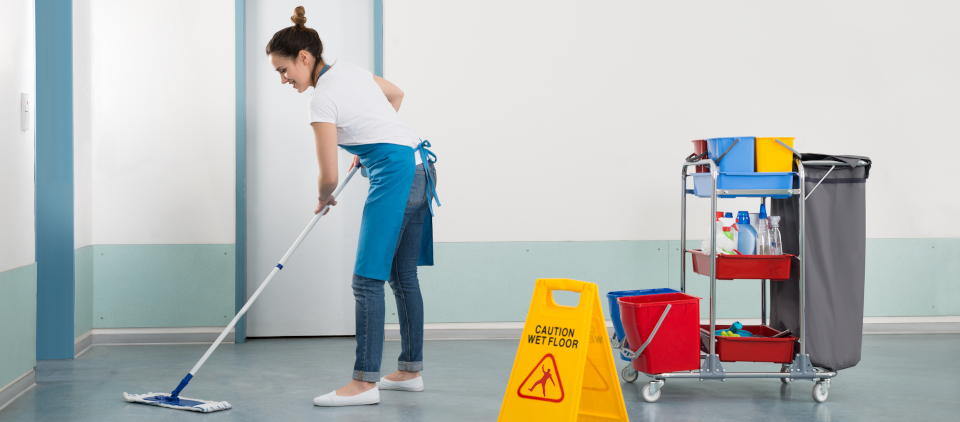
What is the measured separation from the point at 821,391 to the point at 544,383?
1.21m

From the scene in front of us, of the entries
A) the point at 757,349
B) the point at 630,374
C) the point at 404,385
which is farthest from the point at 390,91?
the point at 757,349

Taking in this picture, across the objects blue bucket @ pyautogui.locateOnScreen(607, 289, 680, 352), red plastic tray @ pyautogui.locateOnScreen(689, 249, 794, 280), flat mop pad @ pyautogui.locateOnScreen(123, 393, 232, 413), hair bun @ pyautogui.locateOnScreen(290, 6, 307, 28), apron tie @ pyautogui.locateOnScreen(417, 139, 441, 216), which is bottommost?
flat mop pad @ pyautogui.locateOnScreen(123, 393, 232, 413)

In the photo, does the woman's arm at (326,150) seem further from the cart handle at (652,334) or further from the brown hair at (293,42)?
the cart handle at (652,334)

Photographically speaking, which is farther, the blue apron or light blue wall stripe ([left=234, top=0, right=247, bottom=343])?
light blue wall stripe ([left=234, top=0, right=247, bottom=343])

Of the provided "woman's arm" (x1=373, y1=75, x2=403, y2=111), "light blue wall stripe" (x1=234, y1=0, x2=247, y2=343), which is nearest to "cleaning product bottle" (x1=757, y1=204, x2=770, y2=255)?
"woman's arm" (x1=373, y1=75, x2=403, y2=111)

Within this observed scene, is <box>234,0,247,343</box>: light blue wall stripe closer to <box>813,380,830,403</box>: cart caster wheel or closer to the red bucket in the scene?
the red bucket

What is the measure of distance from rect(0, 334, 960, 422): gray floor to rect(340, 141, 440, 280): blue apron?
0.50 m

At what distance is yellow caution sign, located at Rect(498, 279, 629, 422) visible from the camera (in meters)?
2.34

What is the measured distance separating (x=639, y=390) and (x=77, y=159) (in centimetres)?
269

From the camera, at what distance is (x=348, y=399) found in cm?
288

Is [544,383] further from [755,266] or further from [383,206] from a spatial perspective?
[755,266]

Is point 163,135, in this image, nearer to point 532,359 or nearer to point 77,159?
point 77,159

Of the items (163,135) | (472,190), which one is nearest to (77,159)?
(163,135)

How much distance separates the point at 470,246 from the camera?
4320mm
